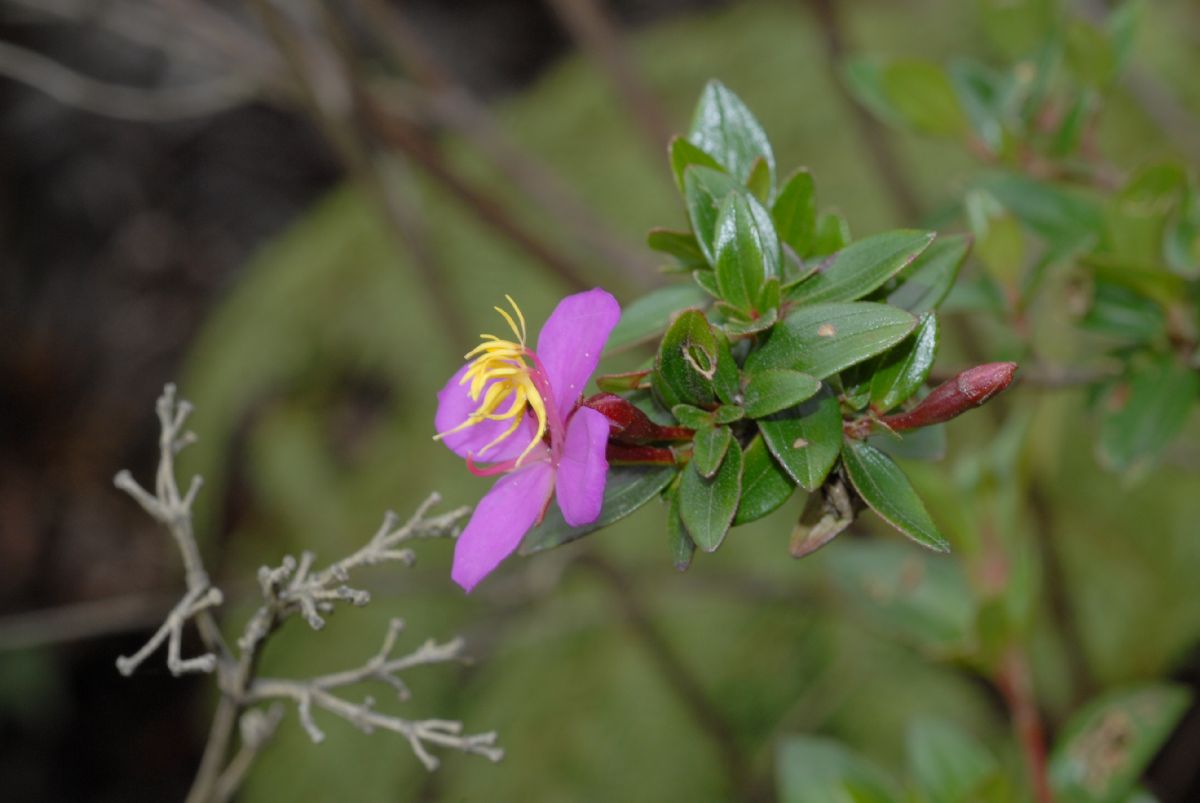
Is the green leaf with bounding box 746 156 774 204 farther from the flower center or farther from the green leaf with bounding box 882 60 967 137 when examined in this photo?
the green leaf with bounding box 882 60 967 137

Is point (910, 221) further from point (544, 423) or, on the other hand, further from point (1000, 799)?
point (544, 423)

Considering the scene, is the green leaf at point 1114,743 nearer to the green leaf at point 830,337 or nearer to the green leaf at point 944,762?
the green leaf at point 944,762

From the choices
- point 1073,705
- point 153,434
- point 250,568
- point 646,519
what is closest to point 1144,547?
point 1073,705

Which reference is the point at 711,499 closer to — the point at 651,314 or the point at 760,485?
the point at 760,485

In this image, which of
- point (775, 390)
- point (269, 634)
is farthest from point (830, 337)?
point (269, 634)

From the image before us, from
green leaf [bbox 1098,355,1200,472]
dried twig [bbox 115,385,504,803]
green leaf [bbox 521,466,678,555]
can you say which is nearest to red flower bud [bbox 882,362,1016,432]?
green leaf [bbox 521,466,678,555]

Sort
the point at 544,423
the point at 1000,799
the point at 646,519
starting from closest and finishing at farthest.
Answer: the point at 544,423, the point at 1000,799, the point at 646,519

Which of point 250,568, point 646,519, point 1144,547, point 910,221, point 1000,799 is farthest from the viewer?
point 250,568
